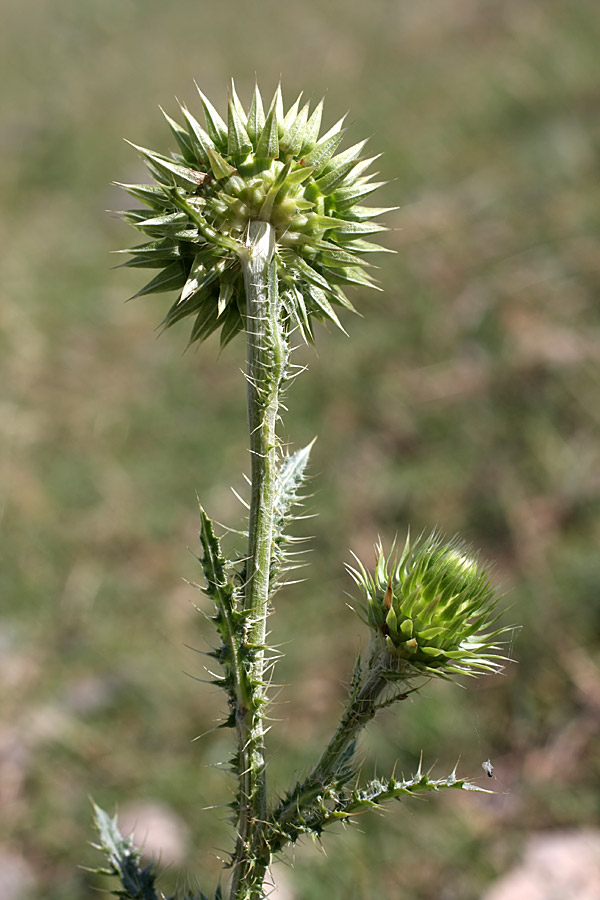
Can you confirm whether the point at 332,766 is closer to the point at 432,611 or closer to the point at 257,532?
the point at 432,611

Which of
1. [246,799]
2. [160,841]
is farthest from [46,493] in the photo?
[246,799]

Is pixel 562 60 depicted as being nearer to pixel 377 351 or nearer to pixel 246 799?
pixel 377 351

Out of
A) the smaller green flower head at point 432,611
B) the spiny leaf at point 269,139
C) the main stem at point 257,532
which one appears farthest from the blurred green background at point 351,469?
the spiny leaf at point 269,139

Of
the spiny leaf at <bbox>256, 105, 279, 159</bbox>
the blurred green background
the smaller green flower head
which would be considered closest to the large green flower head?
the spiny leaf at <bbox>256, 105, 279, 159</bbox>

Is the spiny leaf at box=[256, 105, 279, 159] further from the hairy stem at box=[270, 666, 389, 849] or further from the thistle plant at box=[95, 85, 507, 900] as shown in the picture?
the hairy stem at box=[270, 666, 389, 849]

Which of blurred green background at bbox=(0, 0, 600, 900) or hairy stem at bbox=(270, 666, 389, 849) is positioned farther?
blurred green background at bbox=(0, 0, 600, 900)
